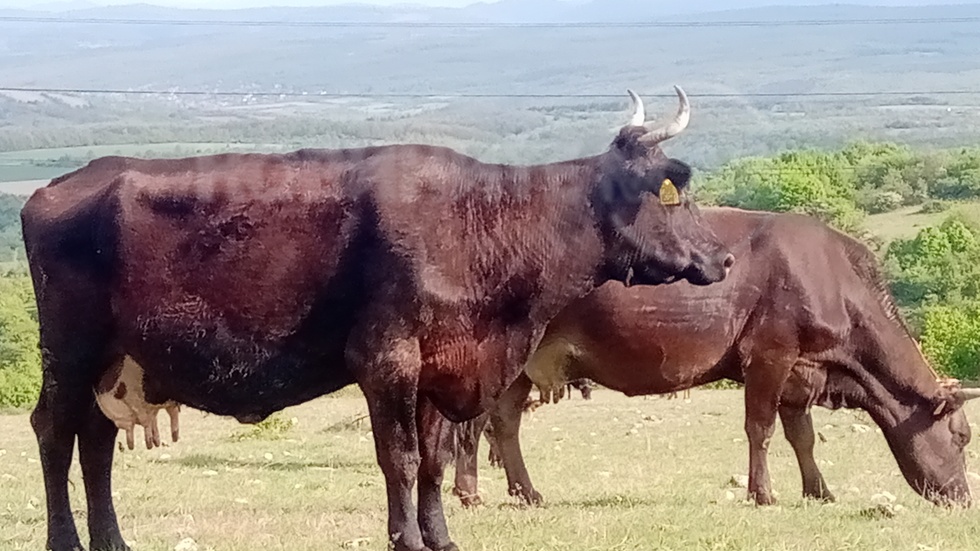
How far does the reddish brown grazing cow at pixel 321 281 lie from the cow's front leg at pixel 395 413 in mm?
11

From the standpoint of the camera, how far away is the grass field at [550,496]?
8.74 metres

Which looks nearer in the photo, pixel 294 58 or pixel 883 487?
pixel 883 487

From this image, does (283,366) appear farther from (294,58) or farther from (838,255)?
(294,58)

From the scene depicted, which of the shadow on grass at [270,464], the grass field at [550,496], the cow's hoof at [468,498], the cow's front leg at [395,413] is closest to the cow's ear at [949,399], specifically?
the grass field at [550,496]

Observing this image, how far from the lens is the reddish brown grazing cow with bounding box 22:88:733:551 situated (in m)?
7.91

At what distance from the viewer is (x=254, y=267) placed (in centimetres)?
798

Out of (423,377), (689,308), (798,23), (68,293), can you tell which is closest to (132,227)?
(68,293)

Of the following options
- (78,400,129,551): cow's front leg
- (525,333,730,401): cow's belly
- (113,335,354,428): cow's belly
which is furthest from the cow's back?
(525,333,730,401): cow's belly

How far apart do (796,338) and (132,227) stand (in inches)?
264

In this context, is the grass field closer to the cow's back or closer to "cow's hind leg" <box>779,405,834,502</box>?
"cow's hind leg" <box>779,405,834,502</box>

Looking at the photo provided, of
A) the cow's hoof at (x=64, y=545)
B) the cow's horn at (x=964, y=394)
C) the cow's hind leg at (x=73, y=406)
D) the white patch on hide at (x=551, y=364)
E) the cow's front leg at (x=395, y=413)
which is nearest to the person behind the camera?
the cow's front leg at (x=395, y=413)

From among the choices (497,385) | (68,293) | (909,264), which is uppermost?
(68,293)

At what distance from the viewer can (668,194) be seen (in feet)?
28.2

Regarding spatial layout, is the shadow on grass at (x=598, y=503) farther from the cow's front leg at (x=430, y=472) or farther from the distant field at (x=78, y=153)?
the distant field at (x=78, y=153)
